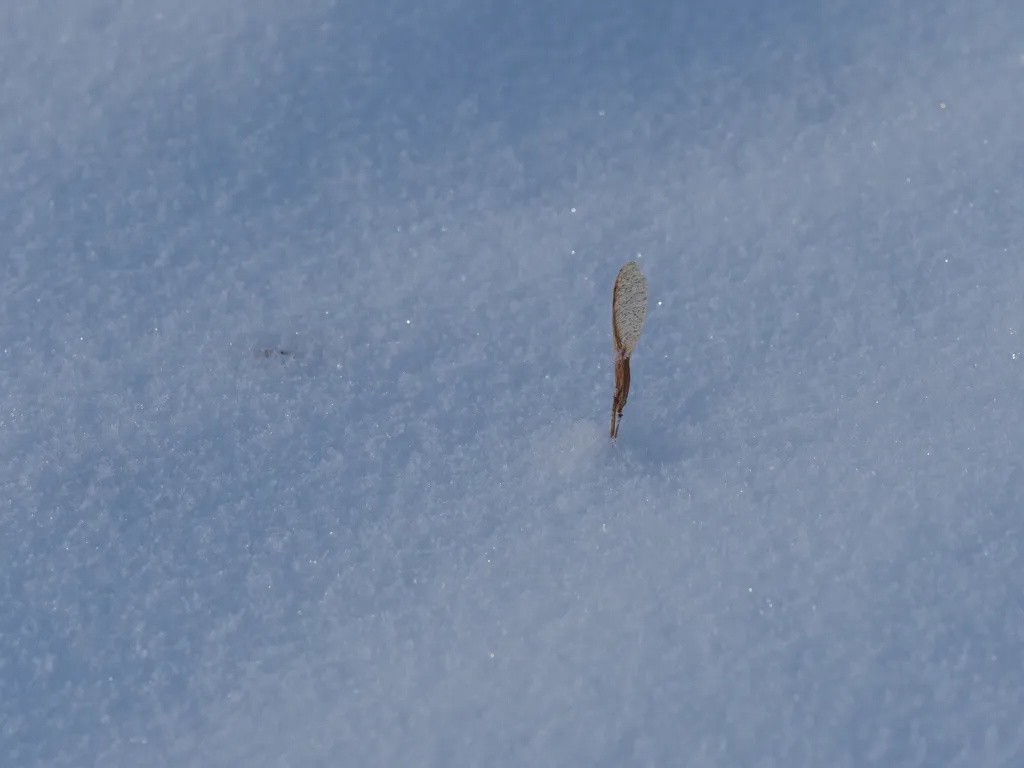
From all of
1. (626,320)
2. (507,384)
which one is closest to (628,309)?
(626,320)

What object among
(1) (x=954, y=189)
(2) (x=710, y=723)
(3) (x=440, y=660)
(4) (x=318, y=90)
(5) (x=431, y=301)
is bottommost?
(2) (x=710, y=723)

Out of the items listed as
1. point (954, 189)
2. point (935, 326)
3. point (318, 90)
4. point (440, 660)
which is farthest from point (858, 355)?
point (318, 90)

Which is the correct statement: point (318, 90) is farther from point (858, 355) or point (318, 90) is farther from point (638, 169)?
point (858, 355)

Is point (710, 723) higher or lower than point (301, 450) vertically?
lower
